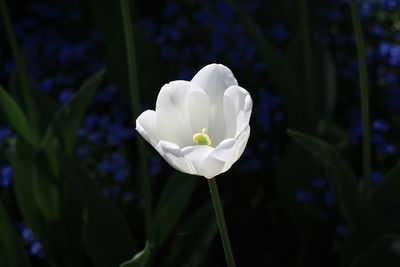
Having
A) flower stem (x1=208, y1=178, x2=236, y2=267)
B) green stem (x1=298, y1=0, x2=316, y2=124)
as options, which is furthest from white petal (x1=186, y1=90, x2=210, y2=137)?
green stem (x1=298, y1=0, x2=316, y2=124)

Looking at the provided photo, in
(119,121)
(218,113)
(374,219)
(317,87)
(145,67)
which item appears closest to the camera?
(218,113)

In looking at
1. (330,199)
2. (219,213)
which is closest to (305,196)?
(330,199)

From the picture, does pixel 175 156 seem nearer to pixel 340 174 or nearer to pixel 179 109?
pixel 179 109

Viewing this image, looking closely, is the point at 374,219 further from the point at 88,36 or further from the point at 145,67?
the point at 88,36

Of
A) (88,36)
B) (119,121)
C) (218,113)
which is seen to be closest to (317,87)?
(119,121)

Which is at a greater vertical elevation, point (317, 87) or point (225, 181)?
point (317, 87)

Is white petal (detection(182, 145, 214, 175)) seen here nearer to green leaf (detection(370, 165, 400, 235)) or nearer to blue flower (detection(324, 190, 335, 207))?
green leaf (detection(370, 165, 400, 235))
